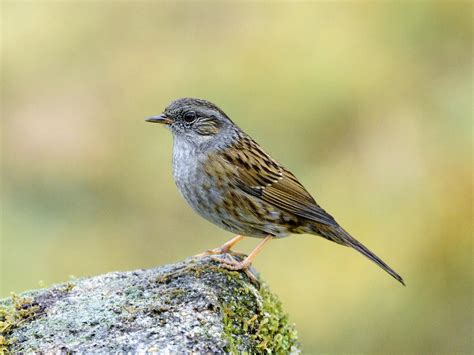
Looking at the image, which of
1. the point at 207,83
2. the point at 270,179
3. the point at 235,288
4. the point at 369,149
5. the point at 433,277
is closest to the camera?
the point at 235,288

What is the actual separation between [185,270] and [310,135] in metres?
6.35

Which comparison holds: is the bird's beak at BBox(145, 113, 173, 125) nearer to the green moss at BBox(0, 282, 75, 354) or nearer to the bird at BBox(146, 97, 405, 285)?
the bird at BBox(146, 97, 405, 285)

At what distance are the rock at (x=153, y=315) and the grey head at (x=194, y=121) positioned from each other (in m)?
1.19

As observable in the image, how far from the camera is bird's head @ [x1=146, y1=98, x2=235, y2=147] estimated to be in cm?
567

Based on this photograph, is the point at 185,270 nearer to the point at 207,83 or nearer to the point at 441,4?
the point at 207,83

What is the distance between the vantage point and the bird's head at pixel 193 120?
5.67 m

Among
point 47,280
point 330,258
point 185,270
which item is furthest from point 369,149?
point 185,270

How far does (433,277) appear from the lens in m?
8.32

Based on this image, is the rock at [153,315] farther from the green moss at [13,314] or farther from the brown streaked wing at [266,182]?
the brown streaked wing at [266,182]

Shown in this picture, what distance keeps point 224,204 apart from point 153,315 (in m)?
1.44

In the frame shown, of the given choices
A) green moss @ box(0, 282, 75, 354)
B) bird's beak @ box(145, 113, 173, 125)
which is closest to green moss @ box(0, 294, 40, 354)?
green moss @ box(0, 282, 75, 354)

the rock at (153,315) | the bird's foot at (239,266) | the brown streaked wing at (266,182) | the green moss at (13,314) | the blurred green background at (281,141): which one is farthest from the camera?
the blurred green background at (281,141)

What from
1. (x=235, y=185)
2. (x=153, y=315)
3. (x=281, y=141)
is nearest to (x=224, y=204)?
(x=235, y=185)

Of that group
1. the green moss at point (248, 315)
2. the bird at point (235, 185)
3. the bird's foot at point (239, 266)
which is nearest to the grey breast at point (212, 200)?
the bird at point (235, 185)
